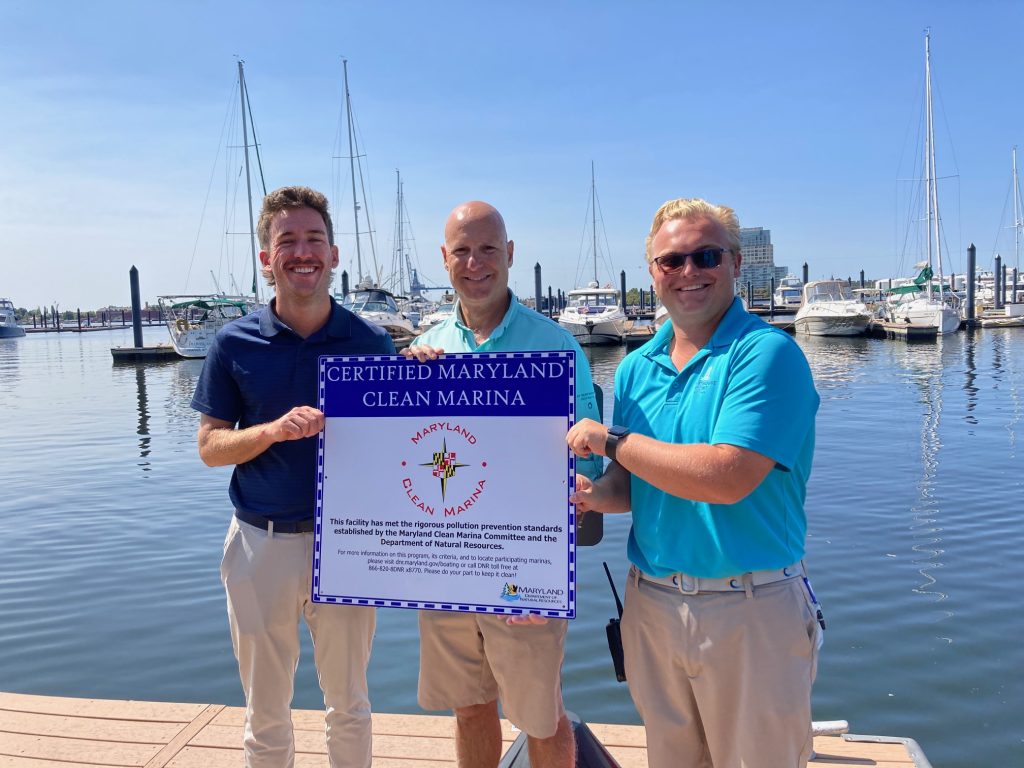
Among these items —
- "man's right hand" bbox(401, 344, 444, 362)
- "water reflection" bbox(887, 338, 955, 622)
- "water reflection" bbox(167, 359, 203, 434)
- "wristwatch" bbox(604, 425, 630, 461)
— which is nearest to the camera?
"wristwatch" bbox(604, 425, 630, 461)

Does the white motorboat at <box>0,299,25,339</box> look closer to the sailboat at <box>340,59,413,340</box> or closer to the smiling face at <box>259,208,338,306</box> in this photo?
the sailboat at <box>340,59,413,340</box>

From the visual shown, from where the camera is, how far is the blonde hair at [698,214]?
7.86 feet

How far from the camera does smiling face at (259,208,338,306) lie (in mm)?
2859

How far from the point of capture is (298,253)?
2.85 m

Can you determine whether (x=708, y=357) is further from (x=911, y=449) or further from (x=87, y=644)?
(x=911, y=449)

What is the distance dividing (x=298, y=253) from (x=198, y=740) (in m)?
2.14

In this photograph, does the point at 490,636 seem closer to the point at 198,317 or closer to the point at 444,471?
the point at 444,471

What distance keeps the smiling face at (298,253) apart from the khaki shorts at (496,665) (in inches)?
49.3

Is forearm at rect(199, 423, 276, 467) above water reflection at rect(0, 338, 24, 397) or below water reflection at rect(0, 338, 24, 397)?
above

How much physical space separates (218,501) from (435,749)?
7.58 metres

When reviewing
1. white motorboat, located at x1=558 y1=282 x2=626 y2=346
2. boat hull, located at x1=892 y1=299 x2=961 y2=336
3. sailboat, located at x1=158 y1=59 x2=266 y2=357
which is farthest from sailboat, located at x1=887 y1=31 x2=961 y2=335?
sailboat, located at x1=158 y1=59 x2=266 y2=357

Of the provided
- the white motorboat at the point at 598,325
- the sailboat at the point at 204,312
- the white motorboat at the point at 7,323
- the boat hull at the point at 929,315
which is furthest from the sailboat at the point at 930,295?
the white motorboat at the point at 7,323

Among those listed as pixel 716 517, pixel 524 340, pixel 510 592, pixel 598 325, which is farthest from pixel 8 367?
pixel 716 517

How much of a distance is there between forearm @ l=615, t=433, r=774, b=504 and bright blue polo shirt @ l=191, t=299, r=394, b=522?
124 centimetres
